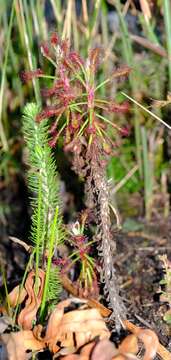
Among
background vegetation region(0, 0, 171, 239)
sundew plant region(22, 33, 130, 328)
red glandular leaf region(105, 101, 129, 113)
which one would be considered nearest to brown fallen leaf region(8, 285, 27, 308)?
sundew plant region(22, 33, 130, 328)

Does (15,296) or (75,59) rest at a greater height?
(75,59)

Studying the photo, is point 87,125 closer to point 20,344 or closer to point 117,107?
point 117,107

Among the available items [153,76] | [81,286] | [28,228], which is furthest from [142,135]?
[81,286]

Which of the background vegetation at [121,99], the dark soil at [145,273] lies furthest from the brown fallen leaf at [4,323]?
the background vegetation at [121,99]

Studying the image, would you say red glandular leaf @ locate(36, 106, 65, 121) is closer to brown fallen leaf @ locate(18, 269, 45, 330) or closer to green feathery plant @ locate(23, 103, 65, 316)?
green feathery plant @ locate(23, 103, 65, 316)

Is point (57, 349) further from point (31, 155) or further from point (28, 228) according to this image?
point (28, 228)

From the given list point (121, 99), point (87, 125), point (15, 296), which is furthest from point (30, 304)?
point (121, 99)

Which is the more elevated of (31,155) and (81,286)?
(31,155)
